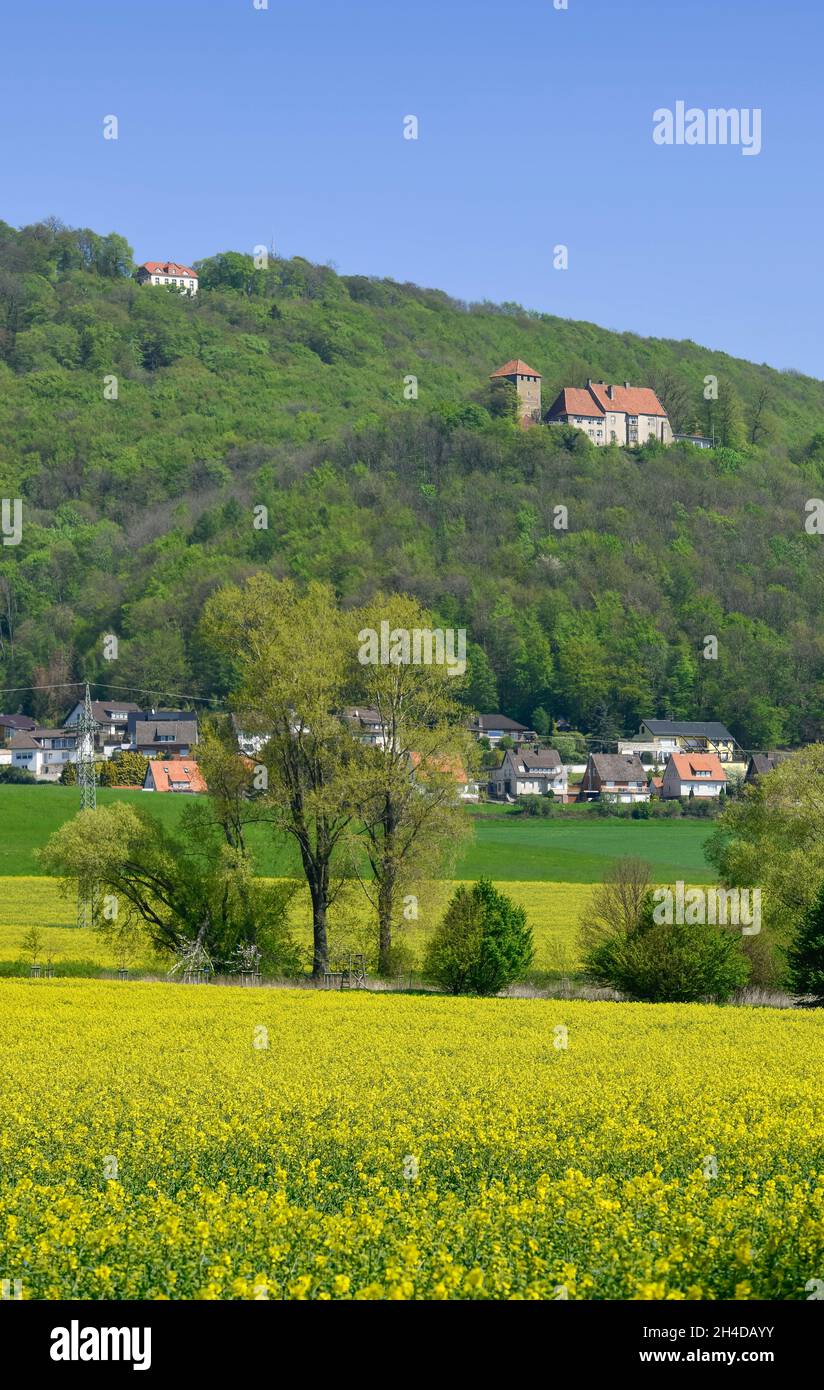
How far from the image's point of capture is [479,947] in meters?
41.8

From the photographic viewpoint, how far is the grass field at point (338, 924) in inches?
1876

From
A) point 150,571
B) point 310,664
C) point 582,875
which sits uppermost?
point 150,571

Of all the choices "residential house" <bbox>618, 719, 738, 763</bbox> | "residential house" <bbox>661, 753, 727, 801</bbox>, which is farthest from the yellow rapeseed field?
"residential house" <bbox>618, 719, 738, 763</bbox>

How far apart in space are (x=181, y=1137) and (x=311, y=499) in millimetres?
180575

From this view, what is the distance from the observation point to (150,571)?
187 m

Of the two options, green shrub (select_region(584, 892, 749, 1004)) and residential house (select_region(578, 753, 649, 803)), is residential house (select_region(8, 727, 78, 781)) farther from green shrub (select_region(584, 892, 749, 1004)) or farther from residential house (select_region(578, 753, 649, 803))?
green shrub (select_region(584, 892, 749, 1004))

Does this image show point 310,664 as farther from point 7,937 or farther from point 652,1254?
point 652,1254

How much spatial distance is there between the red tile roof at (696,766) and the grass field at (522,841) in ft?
91.1


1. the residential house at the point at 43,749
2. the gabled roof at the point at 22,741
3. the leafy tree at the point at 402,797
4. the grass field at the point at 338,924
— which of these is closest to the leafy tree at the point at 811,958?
the grass field at the point at 338,924

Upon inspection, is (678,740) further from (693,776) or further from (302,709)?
(302,709)

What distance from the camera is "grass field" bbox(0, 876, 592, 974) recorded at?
4766 cm

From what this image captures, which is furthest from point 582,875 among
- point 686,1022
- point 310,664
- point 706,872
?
point 686,1022

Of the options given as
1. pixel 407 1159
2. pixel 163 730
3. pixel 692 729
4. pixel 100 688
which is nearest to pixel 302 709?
pixel 407 1159
